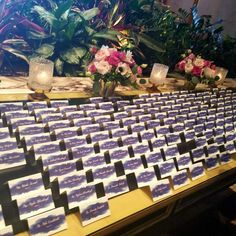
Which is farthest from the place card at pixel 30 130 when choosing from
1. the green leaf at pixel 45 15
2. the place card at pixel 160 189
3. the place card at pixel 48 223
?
the green leaf at pixel 45 15

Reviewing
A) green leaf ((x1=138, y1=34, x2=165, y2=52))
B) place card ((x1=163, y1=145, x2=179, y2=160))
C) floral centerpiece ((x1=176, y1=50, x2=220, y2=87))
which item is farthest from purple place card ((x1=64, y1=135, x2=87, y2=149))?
green leaf ((x1=138, y1=34, x2=165, y2=52))

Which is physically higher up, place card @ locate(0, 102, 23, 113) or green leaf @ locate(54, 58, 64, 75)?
green leaf @ locate(54, 58, 64, 75)

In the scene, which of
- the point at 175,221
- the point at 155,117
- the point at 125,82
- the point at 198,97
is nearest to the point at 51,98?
the point at 125,82

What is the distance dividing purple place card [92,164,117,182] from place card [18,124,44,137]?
10.4 inches

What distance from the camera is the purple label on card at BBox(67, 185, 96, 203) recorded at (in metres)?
0.76

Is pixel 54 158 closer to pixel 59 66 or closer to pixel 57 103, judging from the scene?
pixel 57 103

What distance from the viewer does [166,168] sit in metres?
1.03

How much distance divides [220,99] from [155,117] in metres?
0.92

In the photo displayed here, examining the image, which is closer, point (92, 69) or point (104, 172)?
point (104, 172)

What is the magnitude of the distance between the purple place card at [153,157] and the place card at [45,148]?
351 millimetres

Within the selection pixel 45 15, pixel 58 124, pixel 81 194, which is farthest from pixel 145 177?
pixel 45 15

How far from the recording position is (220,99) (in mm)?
2055

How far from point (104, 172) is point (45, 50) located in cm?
110

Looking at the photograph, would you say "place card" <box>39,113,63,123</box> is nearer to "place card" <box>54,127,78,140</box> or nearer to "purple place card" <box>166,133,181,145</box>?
"place card" <box>54,127,78,140</box>
